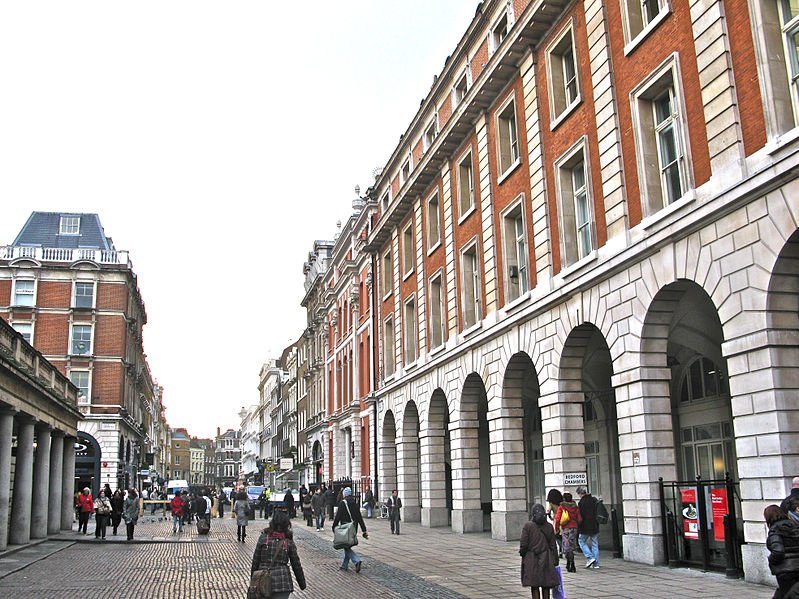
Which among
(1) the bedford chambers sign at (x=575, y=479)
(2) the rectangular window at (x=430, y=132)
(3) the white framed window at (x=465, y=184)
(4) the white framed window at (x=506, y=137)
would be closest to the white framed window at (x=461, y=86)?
(3) the white framed window at (x=465, y=184)

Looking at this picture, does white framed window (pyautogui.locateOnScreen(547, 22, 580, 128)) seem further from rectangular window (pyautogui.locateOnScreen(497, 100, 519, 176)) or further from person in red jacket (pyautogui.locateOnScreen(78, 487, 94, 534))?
person in red jacket (pyautogui.locateOnScreen(78, 487, 94, 534))

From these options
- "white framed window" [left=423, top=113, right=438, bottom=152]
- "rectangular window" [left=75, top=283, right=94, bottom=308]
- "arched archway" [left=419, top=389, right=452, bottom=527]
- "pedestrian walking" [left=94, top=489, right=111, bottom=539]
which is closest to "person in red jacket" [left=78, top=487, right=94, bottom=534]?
"pedestrian walking" [left=94, top=489, right=111, bottom=539]

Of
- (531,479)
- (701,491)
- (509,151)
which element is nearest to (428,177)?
(509,151)

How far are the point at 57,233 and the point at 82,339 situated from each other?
9.96m

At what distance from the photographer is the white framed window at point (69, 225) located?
57.5 m

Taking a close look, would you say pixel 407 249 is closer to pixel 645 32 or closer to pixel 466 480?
pixel 466 480

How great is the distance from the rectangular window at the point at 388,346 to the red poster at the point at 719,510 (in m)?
24.8

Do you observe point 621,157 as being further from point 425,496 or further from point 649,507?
point 425,496

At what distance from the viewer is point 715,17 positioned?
14547 mm

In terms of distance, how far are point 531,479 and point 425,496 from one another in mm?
4078

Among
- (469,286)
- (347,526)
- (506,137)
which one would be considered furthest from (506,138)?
(347,526)

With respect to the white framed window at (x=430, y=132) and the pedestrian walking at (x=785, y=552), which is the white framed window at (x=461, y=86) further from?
the pedestrian walking at (x=785, y=552)

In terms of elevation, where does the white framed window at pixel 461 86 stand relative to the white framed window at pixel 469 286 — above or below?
above

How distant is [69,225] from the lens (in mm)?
57875
